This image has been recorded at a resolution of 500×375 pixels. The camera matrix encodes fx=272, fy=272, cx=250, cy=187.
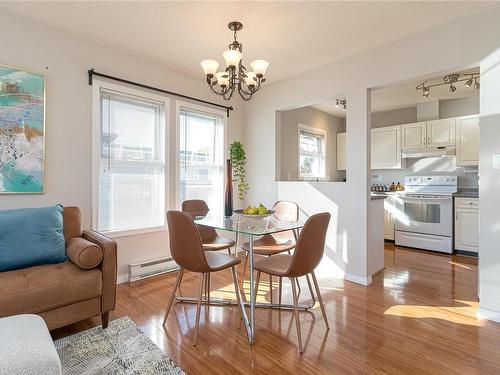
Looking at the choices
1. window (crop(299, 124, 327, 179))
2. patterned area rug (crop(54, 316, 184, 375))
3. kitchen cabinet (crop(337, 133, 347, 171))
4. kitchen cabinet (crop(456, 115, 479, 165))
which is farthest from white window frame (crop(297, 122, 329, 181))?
patterned area rug (crop(54, 316, 184, 375))

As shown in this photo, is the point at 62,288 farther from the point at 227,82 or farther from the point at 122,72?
the point at 122,72

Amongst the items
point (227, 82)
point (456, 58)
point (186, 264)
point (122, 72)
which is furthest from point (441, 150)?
point (122, 72)

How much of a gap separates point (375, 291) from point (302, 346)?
4.34 ft

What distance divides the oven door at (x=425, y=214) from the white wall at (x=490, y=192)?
2119 millimetres

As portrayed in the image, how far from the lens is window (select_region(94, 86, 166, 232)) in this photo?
293 centimetres

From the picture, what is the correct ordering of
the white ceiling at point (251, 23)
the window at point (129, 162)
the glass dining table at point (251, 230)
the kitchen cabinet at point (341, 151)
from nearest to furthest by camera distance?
the glass dining table at point (251, 230), the white ceiling at point (251, 23), the window at point (129, 162), the kitchen cabinet at point (341, 151)

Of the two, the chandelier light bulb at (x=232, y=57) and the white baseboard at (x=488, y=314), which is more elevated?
the chandelier light bulb at (x=232, y=57)

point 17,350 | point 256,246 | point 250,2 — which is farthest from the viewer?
point 256,246

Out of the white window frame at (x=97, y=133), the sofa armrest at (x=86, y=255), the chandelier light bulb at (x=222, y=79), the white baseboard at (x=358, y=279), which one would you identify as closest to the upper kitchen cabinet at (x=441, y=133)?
the white baseboard at (x=358, y=279)

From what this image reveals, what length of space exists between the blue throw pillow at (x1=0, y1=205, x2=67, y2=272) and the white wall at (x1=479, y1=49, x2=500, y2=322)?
11.4 feet

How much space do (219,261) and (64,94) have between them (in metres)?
2.23

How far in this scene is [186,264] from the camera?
2.01m

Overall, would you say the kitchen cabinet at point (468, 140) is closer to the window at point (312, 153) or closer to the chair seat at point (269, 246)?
the window at point (312, 153)

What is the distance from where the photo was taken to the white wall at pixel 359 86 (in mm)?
2412
